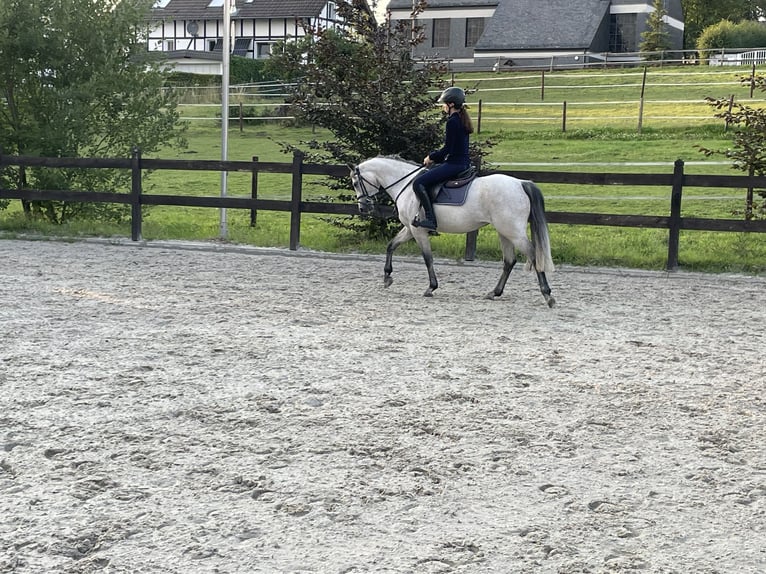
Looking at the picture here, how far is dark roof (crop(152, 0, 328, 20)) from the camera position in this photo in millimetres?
65875

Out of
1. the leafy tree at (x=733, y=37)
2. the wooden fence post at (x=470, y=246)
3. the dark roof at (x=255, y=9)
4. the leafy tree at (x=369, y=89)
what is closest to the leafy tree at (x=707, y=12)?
the leafy tree at (x=733, y=37)

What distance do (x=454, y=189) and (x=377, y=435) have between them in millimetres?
5503

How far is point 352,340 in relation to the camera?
814cm

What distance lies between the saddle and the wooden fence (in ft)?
8.47

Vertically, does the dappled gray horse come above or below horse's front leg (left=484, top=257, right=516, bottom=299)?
above

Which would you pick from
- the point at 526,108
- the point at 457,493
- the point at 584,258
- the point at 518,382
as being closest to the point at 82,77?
the point at 584,258

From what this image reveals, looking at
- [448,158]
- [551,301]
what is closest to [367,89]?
[448,158]

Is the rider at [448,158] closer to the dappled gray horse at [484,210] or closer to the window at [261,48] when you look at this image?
the dappled gray horse at [484,210]

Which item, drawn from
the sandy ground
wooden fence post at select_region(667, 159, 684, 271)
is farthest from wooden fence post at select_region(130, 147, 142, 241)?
wooden fence post at select_region(667, 159, 684, 271)

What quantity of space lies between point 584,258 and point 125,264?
627 cm

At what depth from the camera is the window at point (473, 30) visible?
65688mm

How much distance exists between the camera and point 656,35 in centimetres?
5525

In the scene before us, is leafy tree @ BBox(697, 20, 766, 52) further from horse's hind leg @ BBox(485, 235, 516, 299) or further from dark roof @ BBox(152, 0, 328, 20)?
horse's hind leg @ BBox(485, 235, 516, 299)

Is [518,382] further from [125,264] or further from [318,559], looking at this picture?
[125,264]
